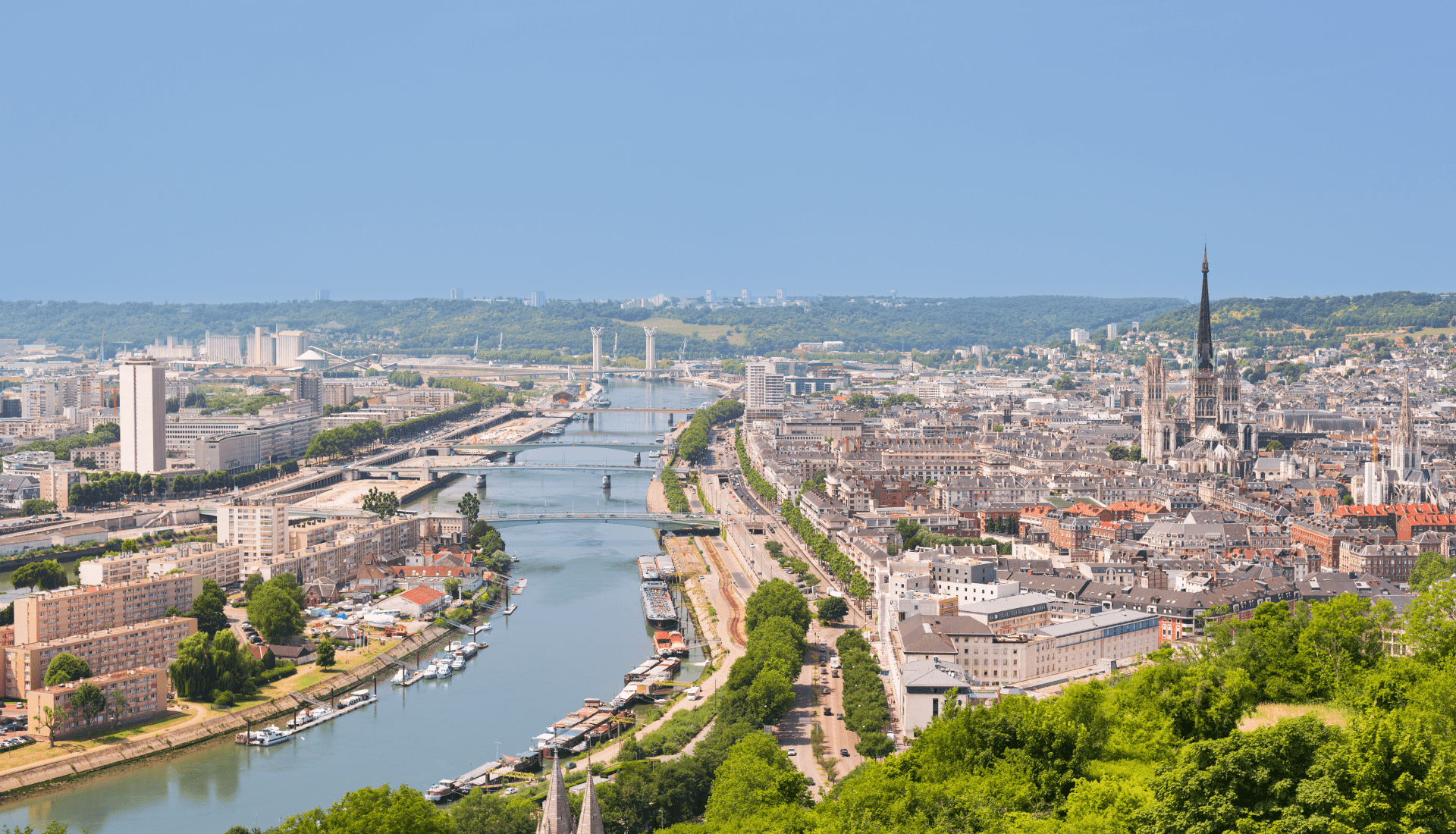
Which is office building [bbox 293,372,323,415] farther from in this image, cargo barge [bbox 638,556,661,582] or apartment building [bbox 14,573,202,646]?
apartment building [bbox 14,573,202,646]

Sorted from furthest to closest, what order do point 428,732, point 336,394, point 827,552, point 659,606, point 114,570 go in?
1. point 336,394
2. point 827,552
3. point 659,606
4. point 114,570
5. point 428,732

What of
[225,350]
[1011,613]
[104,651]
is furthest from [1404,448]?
[225,350]

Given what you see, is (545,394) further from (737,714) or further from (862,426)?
(737,714)

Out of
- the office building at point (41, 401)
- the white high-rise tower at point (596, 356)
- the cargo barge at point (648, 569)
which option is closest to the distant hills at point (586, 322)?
the white high-rise tower at point (596, 356)

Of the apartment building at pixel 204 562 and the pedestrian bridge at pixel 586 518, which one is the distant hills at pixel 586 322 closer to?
the pedestrian bridge at pixel 586 518

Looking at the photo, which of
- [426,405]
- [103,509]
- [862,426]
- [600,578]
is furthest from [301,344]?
[600,578]

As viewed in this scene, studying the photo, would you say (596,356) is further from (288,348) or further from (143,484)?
(143,484)
